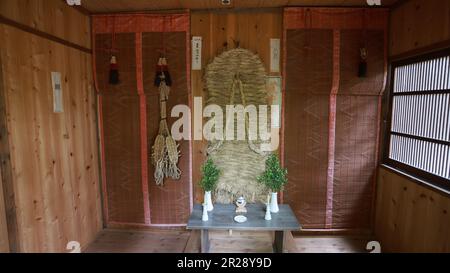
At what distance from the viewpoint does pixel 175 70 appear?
2529 millimetres

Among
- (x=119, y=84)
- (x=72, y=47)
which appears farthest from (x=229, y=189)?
(x=72, y=47)

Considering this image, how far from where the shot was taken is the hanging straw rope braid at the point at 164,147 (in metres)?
2.52

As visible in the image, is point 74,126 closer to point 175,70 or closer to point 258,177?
point 175,70

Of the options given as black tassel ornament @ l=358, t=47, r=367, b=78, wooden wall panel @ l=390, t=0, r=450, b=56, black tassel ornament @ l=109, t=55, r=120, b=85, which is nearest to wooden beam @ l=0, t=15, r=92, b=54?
black tassel ornament @ l=109, t=55, r=120, b=85

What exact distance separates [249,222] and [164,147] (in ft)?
3.73

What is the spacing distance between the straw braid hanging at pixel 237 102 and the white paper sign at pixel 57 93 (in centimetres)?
129

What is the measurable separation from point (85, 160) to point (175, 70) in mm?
1276

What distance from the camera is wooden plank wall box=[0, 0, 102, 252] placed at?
5.51 feet

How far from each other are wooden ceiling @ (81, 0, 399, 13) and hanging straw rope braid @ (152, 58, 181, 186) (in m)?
0.55

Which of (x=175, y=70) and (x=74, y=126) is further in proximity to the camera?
(x=175, y=70)

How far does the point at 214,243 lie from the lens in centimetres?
249

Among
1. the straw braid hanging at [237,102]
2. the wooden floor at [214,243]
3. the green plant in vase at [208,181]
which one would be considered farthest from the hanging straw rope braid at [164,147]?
the wooden floor at [214,243]

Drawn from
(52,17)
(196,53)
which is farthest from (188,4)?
(52,17)

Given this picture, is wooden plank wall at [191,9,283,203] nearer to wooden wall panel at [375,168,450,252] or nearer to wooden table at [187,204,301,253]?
wooden table at [187,204,301,253]
